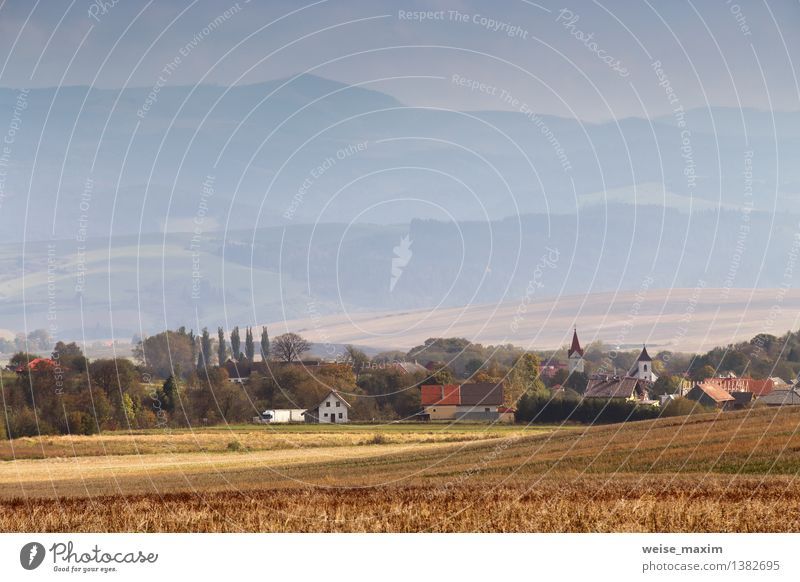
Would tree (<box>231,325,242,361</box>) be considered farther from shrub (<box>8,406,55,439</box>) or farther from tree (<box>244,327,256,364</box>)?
shrub (<box>8,406,55,439</box>)

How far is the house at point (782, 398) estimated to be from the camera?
5741 cm

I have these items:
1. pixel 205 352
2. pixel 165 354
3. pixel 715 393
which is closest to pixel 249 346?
pixel 205 352

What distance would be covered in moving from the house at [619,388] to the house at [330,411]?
13592 mm

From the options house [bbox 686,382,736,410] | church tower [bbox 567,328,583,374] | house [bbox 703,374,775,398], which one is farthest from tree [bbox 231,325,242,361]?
house [bbox 686,382,736,410]

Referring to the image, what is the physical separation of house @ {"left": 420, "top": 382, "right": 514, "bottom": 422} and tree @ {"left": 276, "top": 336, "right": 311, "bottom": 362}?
8859mm

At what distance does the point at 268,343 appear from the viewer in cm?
3944

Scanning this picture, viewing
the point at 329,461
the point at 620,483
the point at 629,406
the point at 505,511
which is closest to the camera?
the point at 505,511

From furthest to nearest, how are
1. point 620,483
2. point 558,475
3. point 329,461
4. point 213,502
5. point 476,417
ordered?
point 476,417, point 329,461, point 558,475, point 620,483, point 213,502

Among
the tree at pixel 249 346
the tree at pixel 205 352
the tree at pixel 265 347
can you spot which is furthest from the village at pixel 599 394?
the tree at pixel 205 352

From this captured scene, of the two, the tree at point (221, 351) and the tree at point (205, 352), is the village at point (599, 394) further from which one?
the tree at point (205, 352)

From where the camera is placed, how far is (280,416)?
41.8 meters
